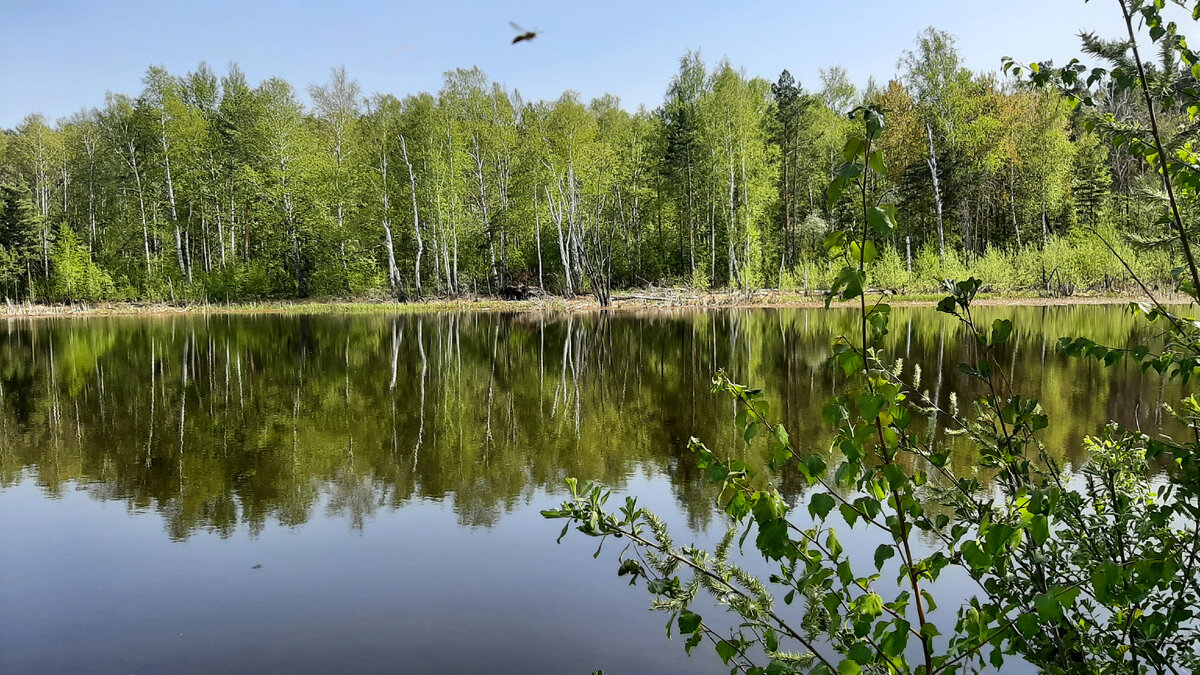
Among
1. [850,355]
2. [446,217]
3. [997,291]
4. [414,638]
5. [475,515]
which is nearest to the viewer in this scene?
[850,355]

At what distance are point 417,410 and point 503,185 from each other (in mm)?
34868

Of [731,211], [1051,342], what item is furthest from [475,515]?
[731,211]

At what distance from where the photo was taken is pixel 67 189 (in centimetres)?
5225

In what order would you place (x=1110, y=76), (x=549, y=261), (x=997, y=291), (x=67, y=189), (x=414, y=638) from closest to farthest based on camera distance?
(x=1110, y=76), (x=414, y=638), (x=997, y=291), (x=549, y=261), (x=67, y=189)

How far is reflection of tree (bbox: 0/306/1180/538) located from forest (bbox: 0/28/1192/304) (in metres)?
18.0

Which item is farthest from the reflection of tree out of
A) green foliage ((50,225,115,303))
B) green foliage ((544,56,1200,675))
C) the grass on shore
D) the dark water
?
green foliage ((50,225,115,303))

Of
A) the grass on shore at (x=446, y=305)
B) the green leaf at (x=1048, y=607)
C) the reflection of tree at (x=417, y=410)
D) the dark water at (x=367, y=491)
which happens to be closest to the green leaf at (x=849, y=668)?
the green leaf at (x=1048, y=607)

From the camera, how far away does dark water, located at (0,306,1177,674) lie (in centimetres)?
441

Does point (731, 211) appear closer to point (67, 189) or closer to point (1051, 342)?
point (1051, 342)

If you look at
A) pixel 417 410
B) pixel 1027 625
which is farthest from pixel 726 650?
pixel 417 410

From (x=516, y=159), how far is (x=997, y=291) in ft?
84.7

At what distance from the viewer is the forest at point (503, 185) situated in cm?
3812

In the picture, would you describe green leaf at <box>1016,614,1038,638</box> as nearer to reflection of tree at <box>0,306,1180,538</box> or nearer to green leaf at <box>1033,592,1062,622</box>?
green leaf at <box>1033,592,1062,622</box>

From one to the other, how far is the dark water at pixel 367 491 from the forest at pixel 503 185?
22.4 m
